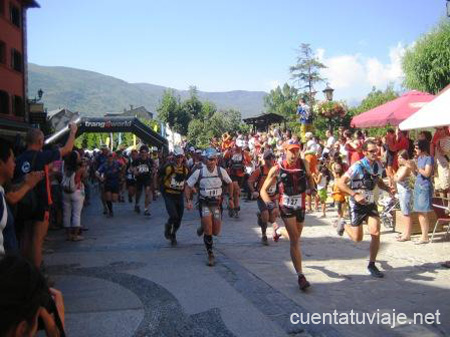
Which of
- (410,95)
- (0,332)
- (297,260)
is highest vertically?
(410,95)

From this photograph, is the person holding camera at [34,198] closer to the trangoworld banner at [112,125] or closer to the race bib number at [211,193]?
the race bib number at [211,193]

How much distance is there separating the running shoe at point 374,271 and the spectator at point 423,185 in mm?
2503

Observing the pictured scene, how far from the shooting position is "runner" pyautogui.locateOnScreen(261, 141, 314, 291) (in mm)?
6191

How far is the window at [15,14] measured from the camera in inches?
1352

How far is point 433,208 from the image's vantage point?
29.8 feet

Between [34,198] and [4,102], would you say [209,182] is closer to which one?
[34,198]

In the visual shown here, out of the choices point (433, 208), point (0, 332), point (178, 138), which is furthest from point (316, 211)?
point (178, 138)

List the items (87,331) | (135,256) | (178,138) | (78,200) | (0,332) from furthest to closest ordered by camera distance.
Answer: (178,138)
(78,200)
(135,256)
(87,331)
(0,332)

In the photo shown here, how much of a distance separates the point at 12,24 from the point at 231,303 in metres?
34.9

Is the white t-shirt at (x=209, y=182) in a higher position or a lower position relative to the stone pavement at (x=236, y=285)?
higher

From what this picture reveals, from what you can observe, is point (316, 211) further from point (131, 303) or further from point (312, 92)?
point (312, 92)

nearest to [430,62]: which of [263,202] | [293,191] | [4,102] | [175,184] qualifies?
[263,202]

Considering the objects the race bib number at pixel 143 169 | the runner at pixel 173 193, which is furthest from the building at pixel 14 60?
the runner at pixel 173 193

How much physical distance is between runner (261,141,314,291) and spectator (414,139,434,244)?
9.98 feet
